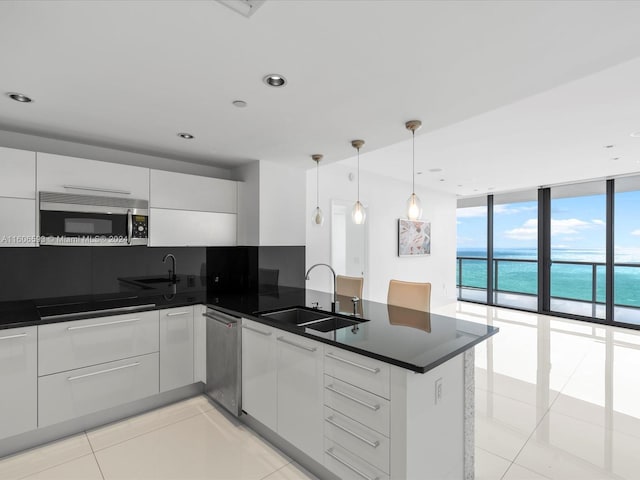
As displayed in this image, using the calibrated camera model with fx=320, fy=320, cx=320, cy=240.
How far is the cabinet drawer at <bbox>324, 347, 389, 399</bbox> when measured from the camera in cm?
159

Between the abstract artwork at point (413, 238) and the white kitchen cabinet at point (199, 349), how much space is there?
3877 mm

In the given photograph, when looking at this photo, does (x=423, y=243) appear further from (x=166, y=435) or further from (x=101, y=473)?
(x=101, y=473)

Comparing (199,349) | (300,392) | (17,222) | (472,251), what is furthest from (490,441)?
(472,251)

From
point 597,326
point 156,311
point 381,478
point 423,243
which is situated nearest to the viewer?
point 381,478

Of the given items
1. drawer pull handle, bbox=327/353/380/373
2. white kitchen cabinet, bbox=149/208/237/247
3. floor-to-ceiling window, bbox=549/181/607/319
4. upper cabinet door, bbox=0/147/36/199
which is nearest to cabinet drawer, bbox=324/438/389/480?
Result: drawer pull handle, bbox=327/353/380/373

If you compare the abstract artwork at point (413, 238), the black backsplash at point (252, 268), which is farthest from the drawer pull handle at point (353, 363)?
the abstract artwork at point (413, 238)

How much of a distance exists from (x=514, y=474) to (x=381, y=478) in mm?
1110

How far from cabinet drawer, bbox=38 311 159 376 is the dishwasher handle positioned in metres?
0.45

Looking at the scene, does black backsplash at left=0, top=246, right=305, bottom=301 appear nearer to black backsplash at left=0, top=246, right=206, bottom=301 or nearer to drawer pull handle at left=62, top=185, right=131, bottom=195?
black backsplash at left=0, top=246, right=206, bottom=301

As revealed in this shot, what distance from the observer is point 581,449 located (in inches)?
90.9

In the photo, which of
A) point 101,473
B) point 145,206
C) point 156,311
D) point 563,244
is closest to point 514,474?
point 101,473

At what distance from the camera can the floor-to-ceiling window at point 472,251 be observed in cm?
783

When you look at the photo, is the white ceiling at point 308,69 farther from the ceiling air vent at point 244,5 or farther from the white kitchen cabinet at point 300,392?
the white kitchen cabinet at point 300,392

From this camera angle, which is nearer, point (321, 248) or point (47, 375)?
point (47, 375)
